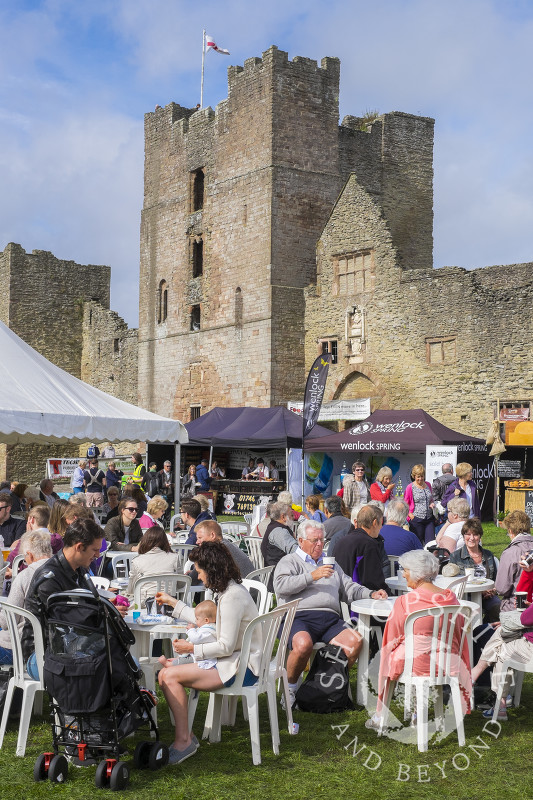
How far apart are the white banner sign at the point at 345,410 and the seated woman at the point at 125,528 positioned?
14.5m

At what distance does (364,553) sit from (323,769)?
2139 millimetres

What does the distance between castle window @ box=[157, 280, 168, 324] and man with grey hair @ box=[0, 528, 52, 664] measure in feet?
81.7

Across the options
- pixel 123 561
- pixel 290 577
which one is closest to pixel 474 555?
pixel 290 577

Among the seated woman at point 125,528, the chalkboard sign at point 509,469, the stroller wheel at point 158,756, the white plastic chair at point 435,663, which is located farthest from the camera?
the chalkboard sign at point 509,469

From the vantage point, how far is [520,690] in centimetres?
644

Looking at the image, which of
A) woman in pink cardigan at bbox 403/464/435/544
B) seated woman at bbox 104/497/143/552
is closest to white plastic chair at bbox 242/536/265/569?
seated woman at bbox 104/497/143/552

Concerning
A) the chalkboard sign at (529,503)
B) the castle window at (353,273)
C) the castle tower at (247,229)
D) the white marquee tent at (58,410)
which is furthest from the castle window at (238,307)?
the white marquee tent at (58,410)

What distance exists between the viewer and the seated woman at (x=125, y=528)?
9.64 m

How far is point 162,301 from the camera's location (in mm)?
30812

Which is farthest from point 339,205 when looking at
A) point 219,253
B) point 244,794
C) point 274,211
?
point 244,794

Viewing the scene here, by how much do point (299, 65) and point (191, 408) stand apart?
420 inches

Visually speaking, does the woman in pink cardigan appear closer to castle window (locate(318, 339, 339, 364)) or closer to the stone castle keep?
the stone castle keep

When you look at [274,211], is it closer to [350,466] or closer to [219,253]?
[219,253]

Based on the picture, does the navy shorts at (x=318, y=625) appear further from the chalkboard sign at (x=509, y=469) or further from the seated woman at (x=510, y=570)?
the chalkboard sign at (x=509, y=469)
